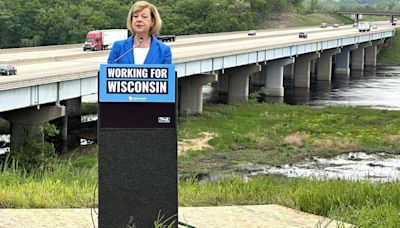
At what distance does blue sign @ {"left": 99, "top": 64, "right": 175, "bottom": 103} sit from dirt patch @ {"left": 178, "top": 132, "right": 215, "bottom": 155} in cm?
2822

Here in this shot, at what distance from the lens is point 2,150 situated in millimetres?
35125

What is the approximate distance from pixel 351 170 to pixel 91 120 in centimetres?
2138

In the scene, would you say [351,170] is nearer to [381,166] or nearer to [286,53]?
[381,166]

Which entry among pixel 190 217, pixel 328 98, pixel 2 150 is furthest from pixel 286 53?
pixel 190 217

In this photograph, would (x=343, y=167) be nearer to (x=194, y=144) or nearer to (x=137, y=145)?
(x=194, y=144)

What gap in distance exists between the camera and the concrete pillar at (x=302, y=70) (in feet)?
246

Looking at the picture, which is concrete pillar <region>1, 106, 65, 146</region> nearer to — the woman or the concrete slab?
the concrete slab

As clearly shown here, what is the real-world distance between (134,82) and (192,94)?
43.1 m

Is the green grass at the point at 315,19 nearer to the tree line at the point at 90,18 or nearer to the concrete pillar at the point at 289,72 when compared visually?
the tree line at the point at 90,18

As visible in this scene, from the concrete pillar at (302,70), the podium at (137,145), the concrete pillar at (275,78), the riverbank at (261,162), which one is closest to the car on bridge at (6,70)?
the riverbank at (261,162)

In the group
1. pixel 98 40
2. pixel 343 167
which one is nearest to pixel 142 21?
pixel 343 167

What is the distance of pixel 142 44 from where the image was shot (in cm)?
647

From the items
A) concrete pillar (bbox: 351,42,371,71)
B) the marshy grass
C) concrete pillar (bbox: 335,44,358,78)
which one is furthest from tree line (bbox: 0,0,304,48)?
the marshy grass

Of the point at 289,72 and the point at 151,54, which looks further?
the point at 289,72
